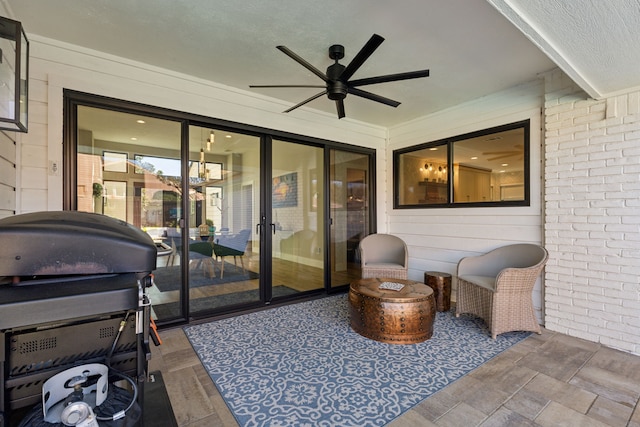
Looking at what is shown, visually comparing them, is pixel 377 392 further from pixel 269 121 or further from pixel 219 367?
pixel 269 121

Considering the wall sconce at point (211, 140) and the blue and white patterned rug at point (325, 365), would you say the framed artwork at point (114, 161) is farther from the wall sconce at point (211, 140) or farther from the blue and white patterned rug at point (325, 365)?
the blue and white patterned rug at point (325, 365)

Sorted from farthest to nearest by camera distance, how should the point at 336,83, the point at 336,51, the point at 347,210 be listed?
the point at 347,210 → the point at 336,51 → the point at 336,83

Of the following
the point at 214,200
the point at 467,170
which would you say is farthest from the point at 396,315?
the point at 467,170

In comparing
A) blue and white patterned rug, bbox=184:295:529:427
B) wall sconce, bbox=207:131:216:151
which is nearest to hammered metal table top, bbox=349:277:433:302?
blue and white patterned rug, bbox=184:295:529:427

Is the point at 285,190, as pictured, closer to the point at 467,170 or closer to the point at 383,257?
the point at 383,257

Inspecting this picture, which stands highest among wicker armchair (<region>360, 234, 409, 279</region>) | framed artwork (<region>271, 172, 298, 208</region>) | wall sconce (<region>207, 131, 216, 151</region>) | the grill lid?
wall sconce (<region>207, 131, 216, 151</region>)

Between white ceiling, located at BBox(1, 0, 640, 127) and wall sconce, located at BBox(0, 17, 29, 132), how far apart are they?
80 cm

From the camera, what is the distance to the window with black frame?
3.66 meters

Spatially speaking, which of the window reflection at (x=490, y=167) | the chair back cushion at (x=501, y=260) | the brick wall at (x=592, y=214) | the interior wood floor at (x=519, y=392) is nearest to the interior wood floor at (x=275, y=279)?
the interior wood floor at (x=519, y=392)

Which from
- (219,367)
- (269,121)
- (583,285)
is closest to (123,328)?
(219,367)

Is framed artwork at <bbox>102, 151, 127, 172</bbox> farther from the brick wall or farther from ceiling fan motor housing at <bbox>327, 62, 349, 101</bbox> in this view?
the brick wall

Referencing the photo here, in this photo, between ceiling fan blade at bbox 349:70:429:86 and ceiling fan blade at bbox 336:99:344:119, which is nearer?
ceiling fan blade at bbox 349:70:429:86

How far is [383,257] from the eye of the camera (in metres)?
4.58

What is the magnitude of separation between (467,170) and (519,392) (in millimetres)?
2954
